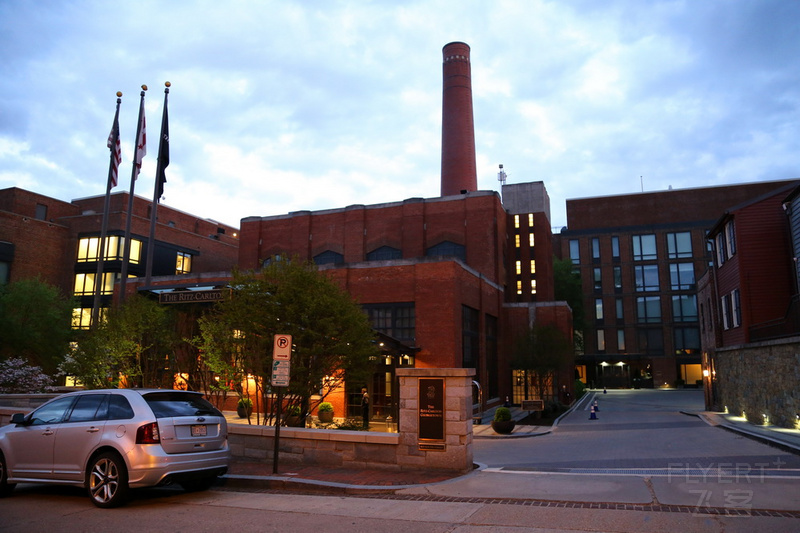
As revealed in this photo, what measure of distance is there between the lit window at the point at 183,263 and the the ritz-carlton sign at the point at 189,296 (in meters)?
26.8

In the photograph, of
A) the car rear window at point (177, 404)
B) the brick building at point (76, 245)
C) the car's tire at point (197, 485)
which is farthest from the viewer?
the brick building at point (76, 245)

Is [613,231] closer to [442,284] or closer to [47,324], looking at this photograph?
[442,284]

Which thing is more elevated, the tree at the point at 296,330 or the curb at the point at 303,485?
the tree at the point at 296,330

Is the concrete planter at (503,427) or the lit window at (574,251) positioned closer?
the concrete planter at (503,427)

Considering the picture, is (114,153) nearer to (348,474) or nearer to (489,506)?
(348,474)

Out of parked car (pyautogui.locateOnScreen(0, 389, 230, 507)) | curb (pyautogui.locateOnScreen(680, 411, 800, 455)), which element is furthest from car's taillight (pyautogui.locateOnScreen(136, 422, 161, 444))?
curb (pyautogui.locateOnScreen(680, 411, 800, 455))

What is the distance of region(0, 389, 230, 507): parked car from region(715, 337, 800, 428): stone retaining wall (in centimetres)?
1776

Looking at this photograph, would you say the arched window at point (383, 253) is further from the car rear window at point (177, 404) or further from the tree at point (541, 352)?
the car rear window at point (177, 404)

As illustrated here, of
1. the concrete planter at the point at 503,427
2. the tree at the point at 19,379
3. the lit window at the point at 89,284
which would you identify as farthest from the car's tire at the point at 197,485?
the lit window at the point at 89,284

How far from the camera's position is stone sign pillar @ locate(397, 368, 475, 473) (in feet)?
34.1

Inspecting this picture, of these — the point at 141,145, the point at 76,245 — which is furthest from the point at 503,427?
the point at 76,245

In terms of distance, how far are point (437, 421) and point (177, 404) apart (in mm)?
4526

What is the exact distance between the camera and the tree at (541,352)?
3366 centimetres

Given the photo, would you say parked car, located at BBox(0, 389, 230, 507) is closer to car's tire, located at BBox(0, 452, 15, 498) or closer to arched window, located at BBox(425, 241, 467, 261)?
car's tire, located at BBox(0, 452, 15, 498)
